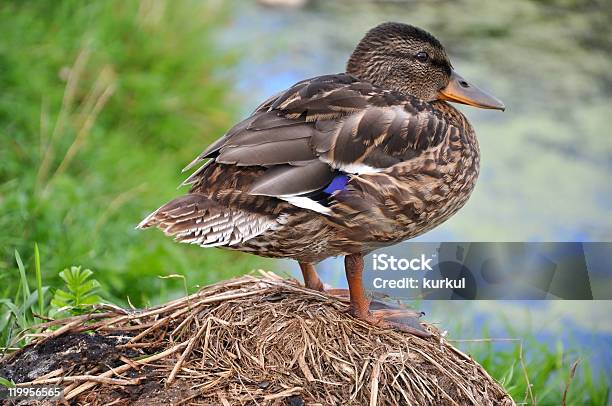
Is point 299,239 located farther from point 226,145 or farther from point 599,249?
point 599,249

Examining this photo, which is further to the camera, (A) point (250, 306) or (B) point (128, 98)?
(B) point (128, 98)

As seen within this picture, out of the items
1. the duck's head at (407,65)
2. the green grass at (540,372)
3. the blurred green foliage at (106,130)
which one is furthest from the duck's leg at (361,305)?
the blurred green foliage at (106,130)

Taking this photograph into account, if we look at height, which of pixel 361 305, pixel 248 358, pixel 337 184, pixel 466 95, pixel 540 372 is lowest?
pixel 540 372

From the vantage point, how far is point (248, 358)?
2.96 m

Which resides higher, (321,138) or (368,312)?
(321,138)

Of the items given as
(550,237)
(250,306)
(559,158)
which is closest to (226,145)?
(250,306)

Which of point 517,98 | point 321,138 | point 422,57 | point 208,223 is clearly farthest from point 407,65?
point 517,98

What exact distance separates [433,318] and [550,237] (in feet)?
6.66

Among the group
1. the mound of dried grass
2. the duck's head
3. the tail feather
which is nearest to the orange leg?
the mound of dried grass

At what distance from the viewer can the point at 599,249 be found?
21.2 feet

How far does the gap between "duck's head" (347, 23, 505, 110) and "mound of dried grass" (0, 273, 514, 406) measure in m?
1.01

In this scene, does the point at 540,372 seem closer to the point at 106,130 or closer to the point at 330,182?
the point at 330,182

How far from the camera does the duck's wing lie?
3.06 m

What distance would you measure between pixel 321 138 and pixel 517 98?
534 centimetres
